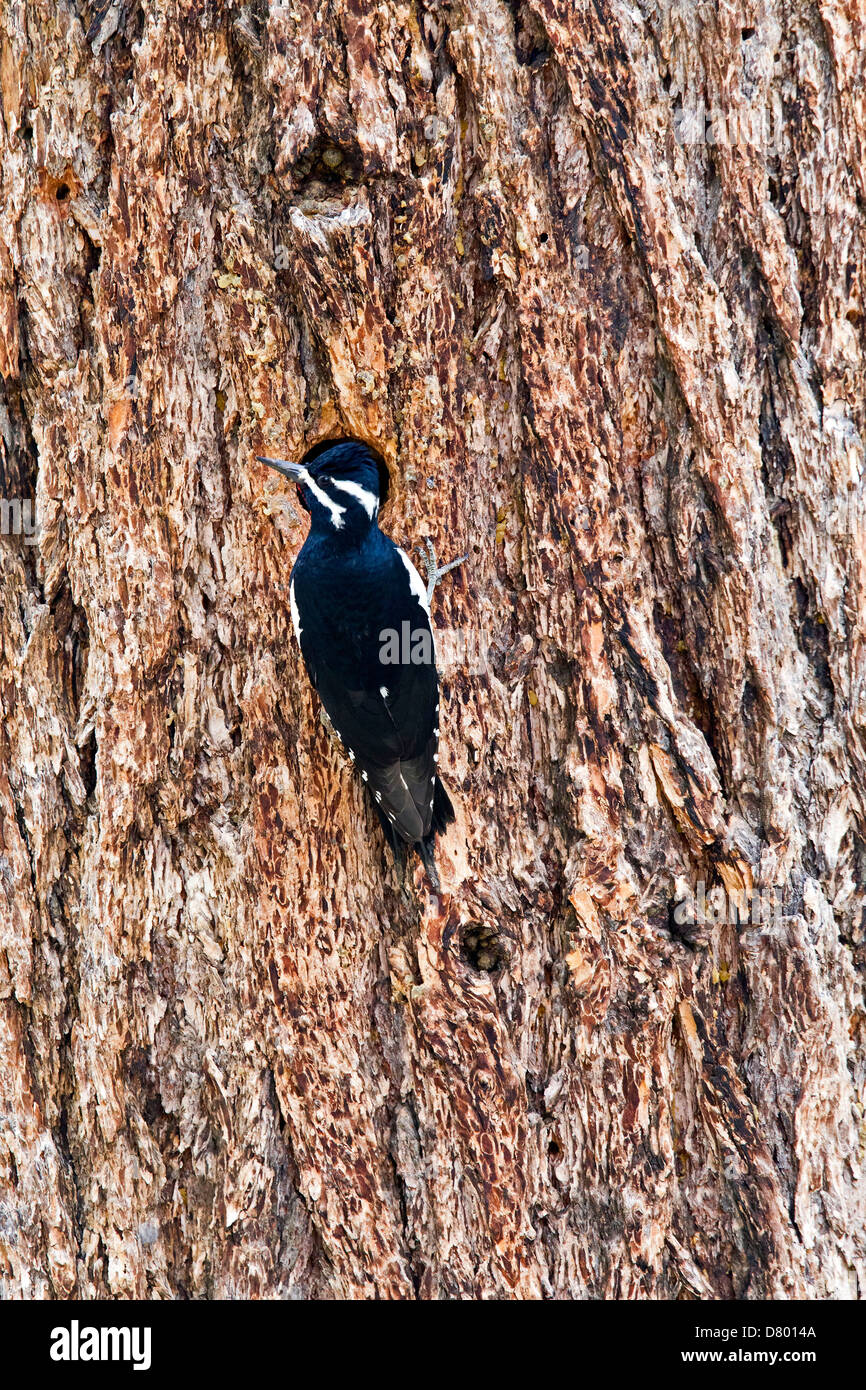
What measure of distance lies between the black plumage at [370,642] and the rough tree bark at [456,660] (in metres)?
0.07

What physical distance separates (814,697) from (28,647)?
1902mm

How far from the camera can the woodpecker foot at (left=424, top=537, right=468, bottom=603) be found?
2.31 metres

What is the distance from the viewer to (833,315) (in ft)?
7.63

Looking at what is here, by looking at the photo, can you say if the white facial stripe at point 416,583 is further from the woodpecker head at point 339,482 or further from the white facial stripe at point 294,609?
the white facial stripe at point 294,609

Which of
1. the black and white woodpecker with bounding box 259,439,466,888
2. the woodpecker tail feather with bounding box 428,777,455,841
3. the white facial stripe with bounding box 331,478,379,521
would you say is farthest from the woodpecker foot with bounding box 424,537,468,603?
the woodpecker tail feather with bounding box 428,777,455,841

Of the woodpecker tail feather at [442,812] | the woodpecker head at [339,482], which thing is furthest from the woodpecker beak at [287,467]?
the woodpecker tail feather at [442,812]

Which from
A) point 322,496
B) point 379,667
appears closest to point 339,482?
point 322,496

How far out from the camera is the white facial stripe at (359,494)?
7.72 feet

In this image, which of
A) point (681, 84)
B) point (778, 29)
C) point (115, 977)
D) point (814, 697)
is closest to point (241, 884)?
point (115, 977)

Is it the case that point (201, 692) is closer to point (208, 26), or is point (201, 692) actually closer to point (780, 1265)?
point (208, 26)

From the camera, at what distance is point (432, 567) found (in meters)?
2.33

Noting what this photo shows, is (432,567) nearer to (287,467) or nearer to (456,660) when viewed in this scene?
(456,660)

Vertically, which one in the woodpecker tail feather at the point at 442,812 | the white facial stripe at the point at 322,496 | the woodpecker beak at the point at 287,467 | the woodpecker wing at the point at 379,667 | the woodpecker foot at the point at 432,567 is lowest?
the woodpecker tail feather at the point at 442,812

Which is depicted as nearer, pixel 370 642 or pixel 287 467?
pixel 287 467
